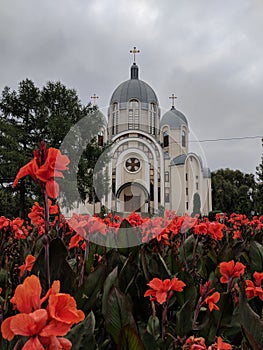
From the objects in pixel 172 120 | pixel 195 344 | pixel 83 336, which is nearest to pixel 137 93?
pixel 172 120

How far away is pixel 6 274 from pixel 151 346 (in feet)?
1.96

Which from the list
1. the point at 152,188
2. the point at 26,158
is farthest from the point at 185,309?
the point at 26,158

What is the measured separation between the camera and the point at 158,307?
1285mm

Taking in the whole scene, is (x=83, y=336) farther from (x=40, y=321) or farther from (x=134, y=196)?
(x=134, y=196)

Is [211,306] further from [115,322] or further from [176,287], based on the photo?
[115,322]

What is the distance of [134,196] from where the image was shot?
341 cm

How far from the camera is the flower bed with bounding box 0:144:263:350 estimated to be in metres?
0.51

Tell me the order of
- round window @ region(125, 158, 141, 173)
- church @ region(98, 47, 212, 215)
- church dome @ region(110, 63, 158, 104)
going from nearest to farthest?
round window @ region(125, 158, 141, 173) < church @ region(98, 47, 212, 215) < church dome @ region(110, 63, 158, 104)

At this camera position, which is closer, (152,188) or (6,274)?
(6,274)

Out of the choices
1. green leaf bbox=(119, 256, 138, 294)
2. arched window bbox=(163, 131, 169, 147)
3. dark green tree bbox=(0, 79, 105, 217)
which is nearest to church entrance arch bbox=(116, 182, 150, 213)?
arched window bbox=(163, 131, 169, 147)

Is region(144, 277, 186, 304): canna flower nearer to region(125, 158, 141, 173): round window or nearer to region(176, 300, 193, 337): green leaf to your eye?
region(176, 300, 193, 337): green leaf

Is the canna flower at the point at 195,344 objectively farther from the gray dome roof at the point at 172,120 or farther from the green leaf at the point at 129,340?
the gray dome roof at the point at 172,120

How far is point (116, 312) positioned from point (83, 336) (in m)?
0.16

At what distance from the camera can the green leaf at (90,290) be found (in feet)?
3.43
